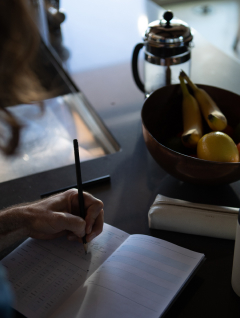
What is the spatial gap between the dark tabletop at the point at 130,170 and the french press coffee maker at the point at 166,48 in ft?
0.48

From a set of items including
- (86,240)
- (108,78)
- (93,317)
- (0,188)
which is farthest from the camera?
(108,78)

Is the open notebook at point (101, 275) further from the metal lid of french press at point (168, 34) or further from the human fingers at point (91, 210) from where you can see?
the metal lid of french press at point (168, 34)

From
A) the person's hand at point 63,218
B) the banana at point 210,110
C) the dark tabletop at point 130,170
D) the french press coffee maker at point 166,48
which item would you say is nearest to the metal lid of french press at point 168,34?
the french press coffee maker at point 166,48

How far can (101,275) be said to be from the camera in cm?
60

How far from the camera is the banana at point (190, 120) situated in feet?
2.52

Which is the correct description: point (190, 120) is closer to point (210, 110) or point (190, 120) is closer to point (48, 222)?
point (210, 110)

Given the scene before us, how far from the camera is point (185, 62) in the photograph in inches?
41.6

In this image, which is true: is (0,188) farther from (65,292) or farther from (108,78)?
(108,78)

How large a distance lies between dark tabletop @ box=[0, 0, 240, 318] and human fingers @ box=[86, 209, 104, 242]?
0.05 metres

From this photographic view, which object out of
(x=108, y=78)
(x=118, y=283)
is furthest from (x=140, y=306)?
(x=108, y=78)

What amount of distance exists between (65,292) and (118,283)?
9 cm

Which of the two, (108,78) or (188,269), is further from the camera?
(108,78)

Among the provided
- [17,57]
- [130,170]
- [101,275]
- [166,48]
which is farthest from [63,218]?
[17,57]

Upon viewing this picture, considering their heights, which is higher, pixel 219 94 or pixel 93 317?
pixel 219 94
